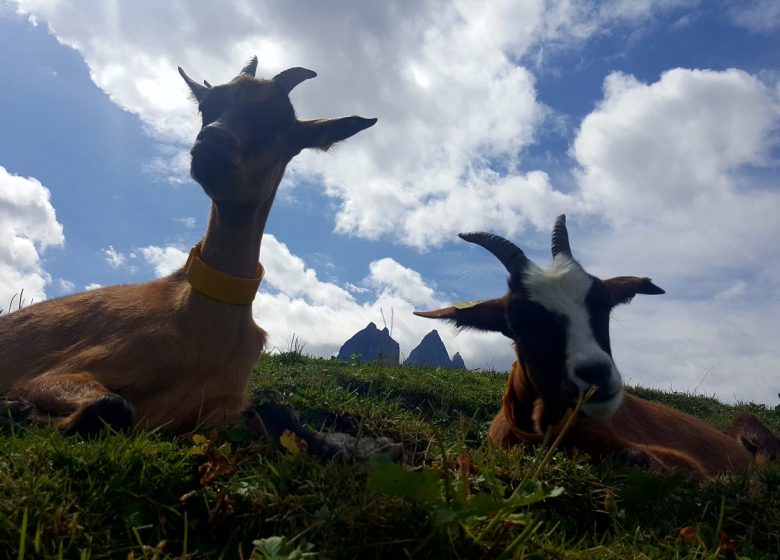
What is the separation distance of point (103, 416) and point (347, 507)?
2.35 m

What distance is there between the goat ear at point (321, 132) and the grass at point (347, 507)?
333 cm

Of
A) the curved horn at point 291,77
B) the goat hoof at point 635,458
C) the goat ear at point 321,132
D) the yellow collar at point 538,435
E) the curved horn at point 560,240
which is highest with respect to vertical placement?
the curved horn at point 291,77

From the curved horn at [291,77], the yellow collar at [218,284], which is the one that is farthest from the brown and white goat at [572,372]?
the curved horn at [291,77]

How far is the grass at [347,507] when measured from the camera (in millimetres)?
2090

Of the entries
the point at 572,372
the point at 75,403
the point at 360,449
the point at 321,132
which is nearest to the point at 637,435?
the point at 572,372

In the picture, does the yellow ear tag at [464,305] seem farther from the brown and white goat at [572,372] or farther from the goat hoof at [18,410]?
the goat hoof at [18,410]

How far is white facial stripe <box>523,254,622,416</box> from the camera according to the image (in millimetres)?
4875

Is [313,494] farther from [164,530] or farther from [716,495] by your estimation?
[716,495]

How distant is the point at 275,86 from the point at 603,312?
11.7 feet

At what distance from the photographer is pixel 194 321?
205 inches

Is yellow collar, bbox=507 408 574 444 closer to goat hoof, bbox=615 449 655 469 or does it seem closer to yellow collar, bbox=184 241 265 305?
goat hoof, bbox=615 449 655 469

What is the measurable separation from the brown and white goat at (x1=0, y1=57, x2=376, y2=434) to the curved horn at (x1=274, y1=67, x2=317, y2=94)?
0.12 meters

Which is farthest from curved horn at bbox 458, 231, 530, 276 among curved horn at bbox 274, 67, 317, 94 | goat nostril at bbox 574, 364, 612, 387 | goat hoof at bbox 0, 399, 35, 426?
goat hoof at bbox 0, 399, 35, 426

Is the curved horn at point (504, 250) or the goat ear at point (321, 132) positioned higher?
the goat ear at point (321, 132)
